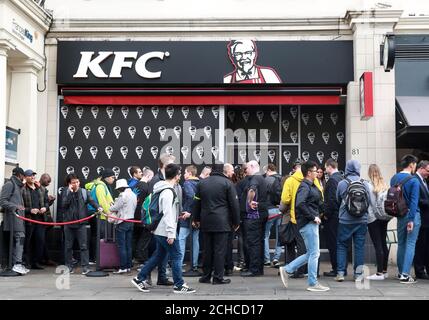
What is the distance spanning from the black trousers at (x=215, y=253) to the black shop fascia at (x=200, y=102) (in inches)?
174

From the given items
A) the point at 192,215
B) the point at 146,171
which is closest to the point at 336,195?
the point at 192,215

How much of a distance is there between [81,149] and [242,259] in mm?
4903

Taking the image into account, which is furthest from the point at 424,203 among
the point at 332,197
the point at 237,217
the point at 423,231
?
the point at 237,217

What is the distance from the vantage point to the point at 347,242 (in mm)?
9727

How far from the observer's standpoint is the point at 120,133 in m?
14.1

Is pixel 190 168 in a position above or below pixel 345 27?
below

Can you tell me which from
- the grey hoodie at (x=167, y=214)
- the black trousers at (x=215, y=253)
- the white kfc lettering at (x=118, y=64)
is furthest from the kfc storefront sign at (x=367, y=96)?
the grey hoodie at (x=167, y=214)

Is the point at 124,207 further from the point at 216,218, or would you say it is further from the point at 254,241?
the point at 254,241

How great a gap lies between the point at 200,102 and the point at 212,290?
5950 millimetres

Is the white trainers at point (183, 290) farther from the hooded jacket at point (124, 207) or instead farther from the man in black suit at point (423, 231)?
the man in black suit at point (423, 231)

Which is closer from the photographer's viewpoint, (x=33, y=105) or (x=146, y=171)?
(x=146, y=171)
